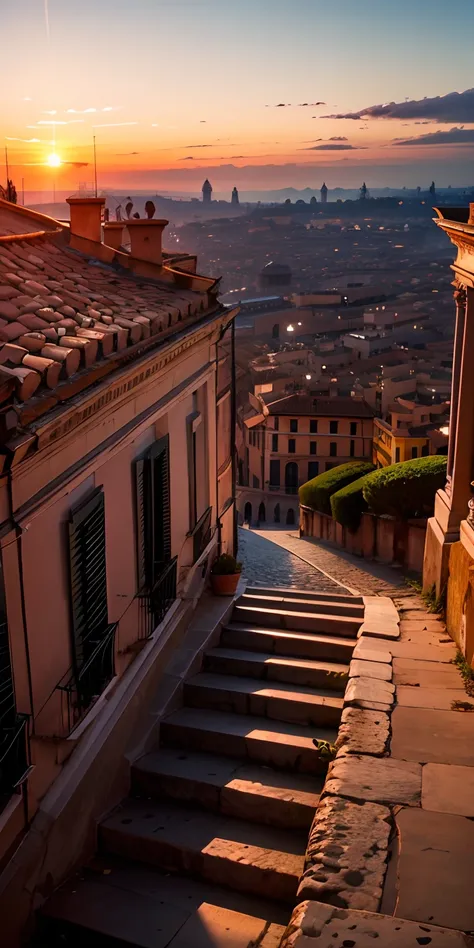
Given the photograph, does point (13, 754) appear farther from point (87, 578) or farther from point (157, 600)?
point (157, 600)

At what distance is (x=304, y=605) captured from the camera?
34.9 feet

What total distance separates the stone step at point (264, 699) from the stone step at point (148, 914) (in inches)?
81.3

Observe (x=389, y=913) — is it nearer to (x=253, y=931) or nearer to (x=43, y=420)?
(x=253, y=931)

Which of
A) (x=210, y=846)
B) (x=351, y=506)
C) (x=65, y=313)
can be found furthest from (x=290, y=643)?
(x=351, y=506)

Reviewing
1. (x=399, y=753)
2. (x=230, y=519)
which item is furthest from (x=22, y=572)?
(x=230, y=519)

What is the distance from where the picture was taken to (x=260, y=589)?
11.6 m

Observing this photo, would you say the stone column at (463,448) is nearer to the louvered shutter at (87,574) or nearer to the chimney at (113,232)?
the chimney at (113,232)

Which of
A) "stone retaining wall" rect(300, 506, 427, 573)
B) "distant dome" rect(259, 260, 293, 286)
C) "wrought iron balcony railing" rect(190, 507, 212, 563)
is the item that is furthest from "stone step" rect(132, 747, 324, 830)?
"distant dome" rect(259, 260, 293, 286)

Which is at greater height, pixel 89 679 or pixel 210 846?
pixel 89 679

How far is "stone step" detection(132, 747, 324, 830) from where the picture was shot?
24.1 ft

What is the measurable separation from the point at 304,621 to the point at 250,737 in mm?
2269

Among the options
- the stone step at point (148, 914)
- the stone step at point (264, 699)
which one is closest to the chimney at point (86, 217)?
the stone step at point (264, 699)

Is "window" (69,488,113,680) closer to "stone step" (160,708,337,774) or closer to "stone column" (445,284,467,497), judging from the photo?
"stone step" (160,708,337,774)

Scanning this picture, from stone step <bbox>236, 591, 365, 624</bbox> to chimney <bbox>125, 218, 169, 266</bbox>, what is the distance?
12.8ft
